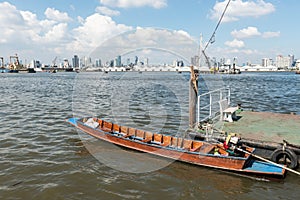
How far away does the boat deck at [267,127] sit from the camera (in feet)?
36.6

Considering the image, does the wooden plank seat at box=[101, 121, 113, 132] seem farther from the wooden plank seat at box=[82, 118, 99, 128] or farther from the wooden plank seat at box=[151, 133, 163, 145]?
the wooden plank seat at box=[151, 133, 163, 145]

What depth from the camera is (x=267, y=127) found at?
1273 cm

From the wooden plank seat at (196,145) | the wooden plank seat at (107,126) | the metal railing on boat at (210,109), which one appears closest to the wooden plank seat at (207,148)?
the wooden plank seat at (196,145)

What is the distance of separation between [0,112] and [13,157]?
1397cm

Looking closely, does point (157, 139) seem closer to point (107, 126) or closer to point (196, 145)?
point (196, 145)

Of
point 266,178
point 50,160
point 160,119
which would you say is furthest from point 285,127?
point 50,160

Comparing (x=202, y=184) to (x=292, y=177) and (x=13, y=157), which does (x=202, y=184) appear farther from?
(x=13, y=157)

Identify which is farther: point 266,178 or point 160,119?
point 160,119

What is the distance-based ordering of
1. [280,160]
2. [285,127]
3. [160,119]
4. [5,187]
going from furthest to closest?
[160,119] → [285,127] → [280,160] → [5,187]

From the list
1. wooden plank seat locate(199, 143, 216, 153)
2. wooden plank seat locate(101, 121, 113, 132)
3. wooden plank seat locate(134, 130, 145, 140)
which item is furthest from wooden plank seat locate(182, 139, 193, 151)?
wooden plank seat locate(101, 121, 113, 132)

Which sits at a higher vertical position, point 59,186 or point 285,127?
point 285,127

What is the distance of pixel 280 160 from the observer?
9.97 meters

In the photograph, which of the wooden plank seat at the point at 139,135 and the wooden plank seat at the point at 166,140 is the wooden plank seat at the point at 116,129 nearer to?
the wooden plank seat at the point at 139,135

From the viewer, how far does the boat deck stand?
11164mm
